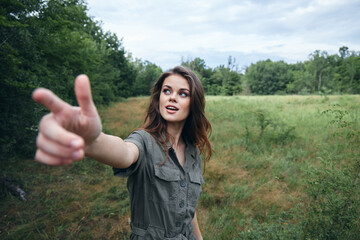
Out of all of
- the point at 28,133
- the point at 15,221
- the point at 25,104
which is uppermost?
the point at 25,104

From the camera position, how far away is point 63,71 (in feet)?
19.9

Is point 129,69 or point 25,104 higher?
point 129,69

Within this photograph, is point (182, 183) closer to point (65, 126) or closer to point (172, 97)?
point (172, 97)

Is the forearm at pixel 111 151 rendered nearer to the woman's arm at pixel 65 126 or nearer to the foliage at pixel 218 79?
the woman's arm at pixel 65 126

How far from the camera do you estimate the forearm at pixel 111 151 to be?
91 centimetres

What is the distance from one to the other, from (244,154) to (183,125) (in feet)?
15.1

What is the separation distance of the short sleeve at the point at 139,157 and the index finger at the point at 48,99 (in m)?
0.61

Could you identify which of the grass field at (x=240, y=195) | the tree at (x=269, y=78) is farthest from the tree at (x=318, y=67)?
the grass field at (x=240, y=195)

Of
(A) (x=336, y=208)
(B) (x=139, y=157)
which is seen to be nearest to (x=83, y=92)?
Answer: (B) (x=139, y=157)

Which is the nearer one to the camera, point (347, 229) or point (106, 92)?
point (347, 229)

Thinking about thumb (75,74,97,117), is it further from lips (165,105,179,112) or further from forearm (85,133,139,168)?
lips (165,105,179,112)

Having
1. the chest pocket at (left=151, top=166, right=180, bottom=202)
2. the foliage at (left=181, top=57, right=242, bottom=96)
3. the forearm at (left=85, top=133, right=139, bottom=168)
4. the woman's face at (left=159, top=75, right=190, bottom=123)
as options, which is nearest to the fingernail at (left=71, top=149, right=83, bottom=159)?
the forearm at (left=85, top=133, right=139, bottom=168)

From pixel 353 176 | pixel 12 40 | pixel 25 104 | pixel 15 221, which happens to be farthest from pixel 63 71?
pixel 353 176

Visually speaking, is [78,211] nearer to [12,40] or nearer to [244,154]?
[12,40]
